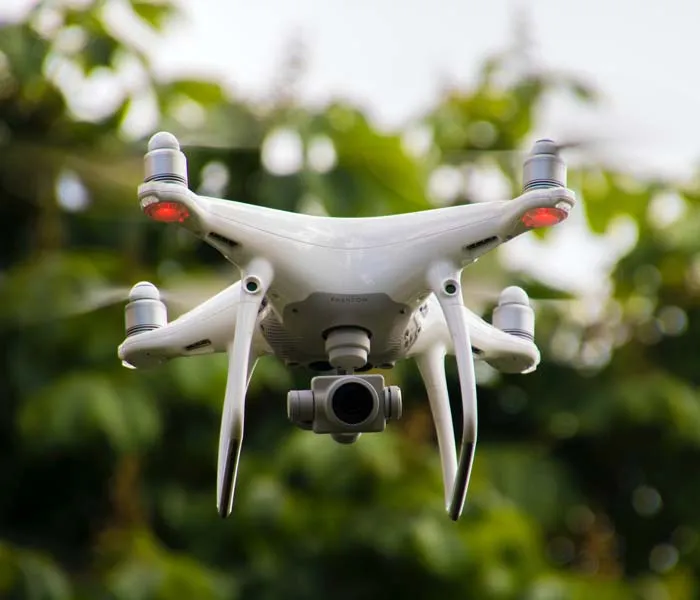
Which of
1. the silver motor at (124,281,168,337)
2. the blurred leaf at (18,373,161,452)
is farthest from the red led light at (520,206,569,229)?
the blurred leaf at (18,373,161,452)

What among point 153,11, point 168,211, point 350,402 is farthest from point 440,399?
point 153,11

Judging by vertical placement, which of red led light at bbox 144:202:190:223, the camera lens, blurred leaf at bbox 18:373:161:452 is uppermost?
blurred leaf at bbox 18:373:161:452

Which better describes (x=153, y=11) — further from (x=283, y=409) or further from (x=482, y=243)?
(x=482, y=243)

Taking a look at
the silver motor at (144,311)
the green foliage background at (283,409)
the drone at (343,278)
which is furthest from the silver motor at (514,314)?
the green foliage background at (283,409)

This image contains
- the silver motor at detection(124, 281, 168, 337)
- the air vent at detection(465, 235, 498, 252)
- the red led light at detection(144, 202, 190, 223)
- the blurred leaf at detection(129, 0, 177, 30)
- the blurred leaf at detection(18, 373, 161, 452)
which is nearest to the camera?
the red led light at detection(144, 202, 190, 223)

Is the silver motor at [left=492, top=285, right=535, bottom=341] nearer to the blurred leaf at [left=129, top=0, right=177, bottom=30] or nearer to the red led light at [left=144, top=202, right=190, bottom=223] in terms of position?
the red led light at [left=144, top=202, right=190, bottom=223]

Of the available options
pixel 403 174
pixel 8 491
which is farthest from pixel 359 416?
pixel 8 491
